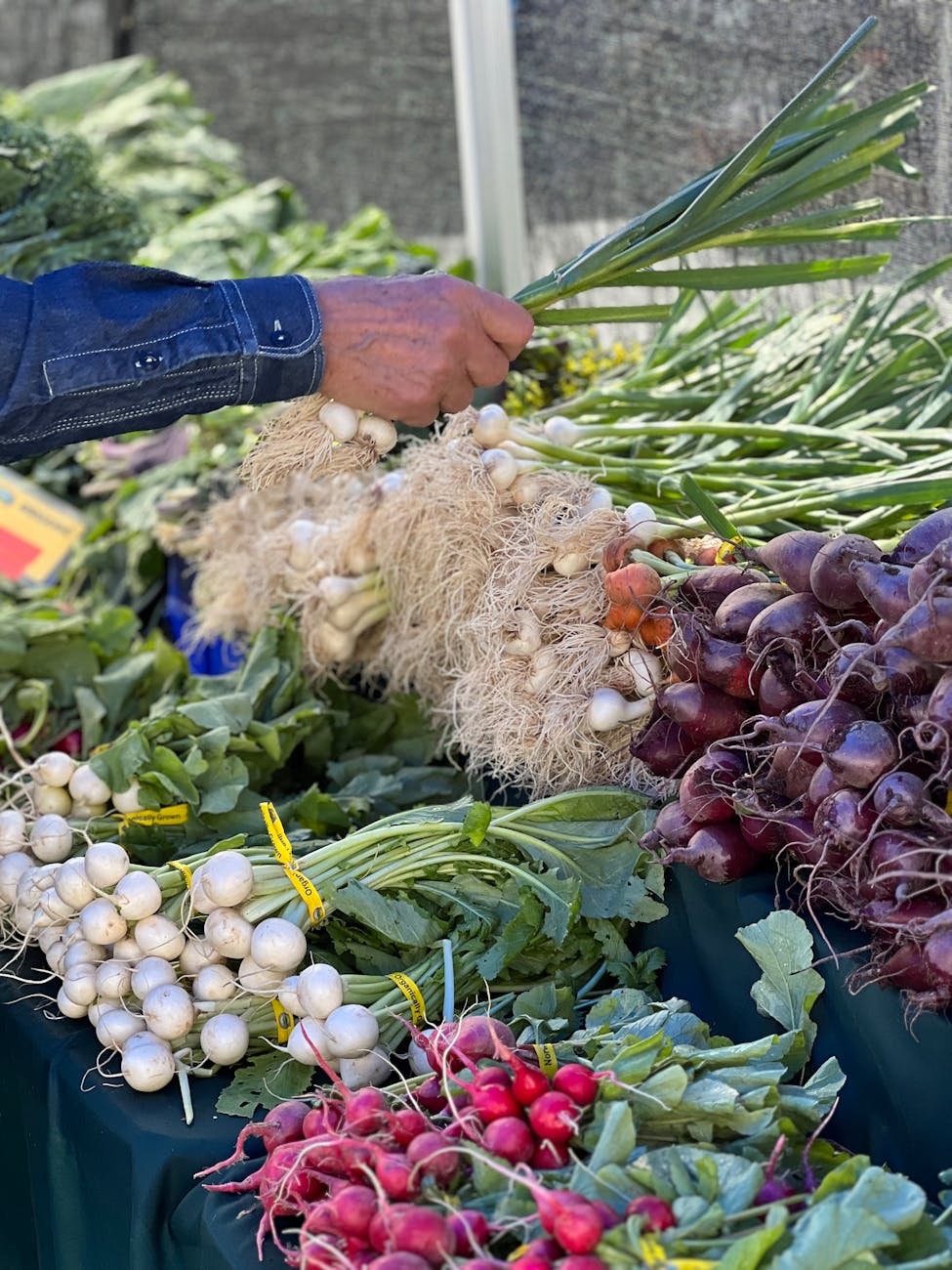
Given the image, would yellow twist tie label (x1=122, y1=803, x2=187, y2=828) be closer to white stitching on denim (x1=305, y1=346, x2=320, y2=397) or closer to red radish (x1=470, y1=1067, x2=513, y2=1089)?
white stitching on denim (x1=305, y1=346, x2=320, y2=397)

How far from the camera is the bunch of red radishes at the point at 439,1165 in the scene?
0.95 meters

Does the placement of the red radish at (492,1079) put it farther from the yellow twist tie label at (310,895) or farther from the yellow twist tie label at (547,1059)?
the yellow twist tie label at (310,895)

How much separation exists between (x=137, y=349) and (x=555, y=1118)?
40.8 inches

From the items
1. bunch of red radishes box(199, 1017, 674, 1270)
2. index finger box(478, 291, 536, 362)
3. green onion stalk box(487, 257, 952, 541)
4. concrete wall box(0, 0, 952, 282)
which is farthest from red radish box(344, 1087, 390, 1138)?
concrete wall box(0, 0, 952, 282)

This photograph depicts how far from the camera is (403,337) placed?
1620 mm

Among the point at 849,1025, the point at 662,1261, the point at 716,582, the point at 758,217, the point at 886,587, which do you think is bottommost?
the point at 849,1025

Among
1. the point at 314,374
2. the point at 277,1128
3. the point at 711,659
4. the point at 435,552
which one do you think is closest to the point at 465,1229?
the point at 277,1128

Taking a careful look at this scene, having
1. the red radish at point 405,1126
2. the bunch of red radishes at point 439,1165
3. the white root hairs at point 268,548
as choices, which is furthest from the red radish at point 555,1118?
the white root hairs at point 268,548

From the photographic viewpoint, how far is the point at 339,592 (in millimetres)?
2158

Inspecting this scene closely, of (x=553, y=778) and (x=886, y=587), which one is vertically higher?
(x=886, y=587)

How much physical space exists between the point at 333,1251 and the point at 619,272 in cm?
134

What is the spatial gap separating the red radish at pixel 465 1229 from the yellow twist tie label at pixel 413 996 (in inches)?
18.0

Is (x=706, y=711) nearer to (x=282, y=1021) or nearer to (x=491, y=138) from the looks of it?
(x=282, y=1021)

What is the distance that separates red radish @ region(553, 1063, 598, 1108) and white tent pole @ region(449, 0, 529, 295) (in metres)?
2.45
